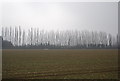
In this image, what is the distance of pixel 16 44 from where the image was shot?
123500 mm

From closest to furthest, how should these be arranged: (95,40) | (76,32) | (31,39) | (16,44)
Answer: (16,44), (31,39), (95,40), (76,32)

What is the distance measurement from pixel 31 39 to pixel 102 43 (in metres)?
47.0

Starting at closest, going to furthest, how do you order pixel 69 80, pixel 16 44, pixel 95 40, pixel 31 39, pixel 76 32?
pixel 69 80 < pixel 16 44 < pixel 31 39 < pixel 95 40 < pixel 76 32

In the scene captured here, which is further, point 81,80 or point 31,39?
point 31,39

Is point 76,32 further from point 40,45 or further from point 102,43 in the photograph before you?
point 40,45

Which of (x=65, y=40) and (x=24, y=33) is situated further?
(x=65, y=40)

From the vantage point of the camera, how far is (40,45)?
130625 mm

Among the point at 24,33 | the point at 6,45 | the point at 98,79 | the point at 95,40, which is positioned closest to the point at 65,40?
the point at 95,40

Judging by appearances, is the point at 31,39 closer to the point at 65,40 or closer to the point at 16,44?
the point at 16,44

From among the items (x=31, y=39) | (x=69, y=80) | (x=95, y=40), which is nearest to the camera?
(x=69, y=80)

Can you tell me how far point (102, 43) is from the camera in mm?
138250

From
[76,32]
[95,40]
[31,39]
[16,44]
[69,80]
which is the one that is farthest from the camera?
[76,32]

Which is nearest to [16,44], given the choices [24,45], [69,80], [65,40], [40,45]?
[24,45]

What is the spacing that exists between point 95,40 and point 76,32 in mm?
19300
